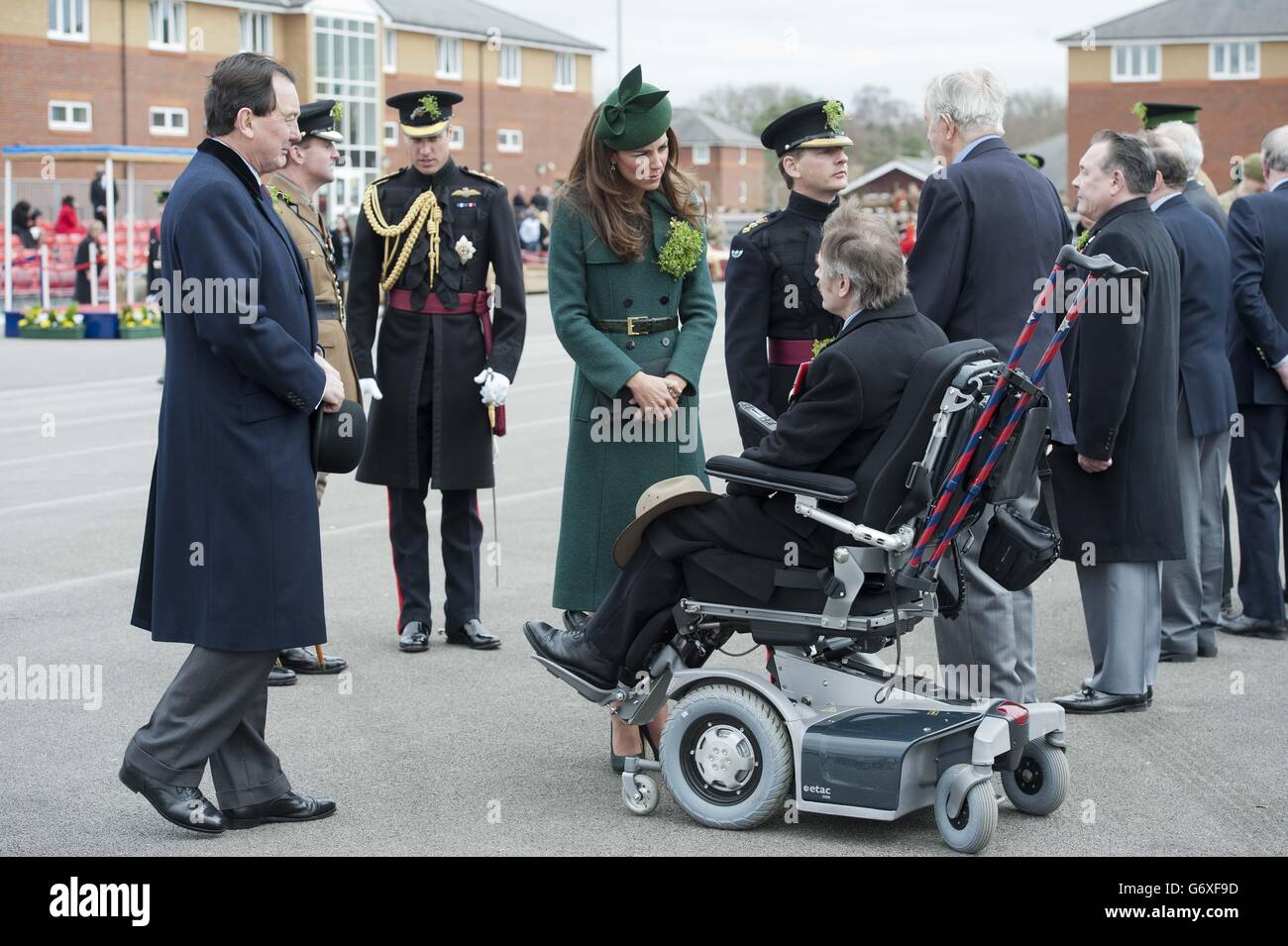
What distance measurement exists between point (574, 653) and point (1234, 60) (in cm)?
7713

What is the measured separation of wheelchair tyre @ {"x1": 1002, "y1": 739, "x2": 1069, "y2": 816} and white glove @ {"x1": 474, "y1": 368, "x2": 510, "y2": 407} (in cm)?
315

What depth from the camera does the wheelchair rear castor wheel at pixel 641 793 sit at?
208 inches

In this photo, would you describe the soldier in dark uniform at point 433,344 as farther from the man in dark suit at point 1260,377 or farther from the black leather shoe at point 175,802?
the man in dark suit at point 1260,377

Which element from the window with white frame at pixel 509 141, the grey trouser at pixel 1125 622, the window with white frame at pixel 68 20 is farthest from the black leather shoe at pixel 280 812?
the window with white frame at pixel 509 141

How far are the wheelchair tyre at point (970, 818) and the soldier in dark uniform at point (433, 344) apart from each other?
3.15 m

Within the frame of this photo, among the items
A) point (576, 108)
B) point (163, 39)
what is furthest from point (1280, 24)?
point (163, 39)

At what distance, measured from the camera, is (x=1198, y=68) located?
2980 inches

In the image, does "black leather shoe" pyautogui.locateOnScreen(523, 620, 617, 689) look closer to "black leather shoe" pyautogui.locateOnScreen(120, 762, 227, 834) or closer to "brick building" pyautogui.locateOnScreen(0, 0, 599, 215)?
"black leather shoe" pyautogui.locateOnScreen(120, 762, 227, 834)

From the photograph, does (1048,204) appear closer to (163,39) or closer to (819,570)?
(819,570)

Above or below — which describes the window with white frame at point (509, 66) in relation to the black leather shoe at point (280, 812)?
above

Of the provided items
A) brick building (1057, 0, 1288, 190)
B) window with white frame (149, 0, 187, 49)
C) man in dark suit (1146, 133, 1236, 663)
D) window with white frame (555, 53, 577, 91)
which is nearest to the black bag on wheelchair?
man in dark suit (1146, 133, 1236, 663)

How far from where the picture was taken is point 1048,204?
6379mm

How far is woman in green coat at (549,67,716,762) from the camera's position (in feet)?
19.5

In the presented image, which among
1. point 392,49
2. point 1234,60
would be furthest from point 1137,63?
point 392,49
